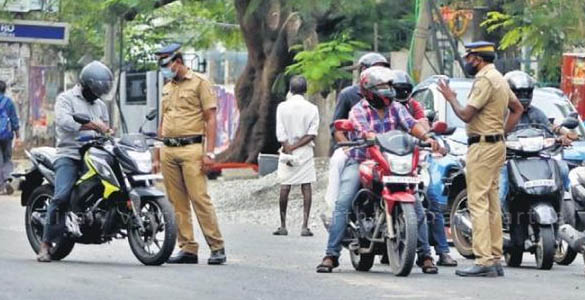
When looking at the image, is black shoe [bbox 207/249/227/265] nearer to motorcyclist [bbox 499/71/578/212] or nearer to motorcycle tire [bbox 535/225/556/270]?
motorcyclist [bbox 499/71/578/212]

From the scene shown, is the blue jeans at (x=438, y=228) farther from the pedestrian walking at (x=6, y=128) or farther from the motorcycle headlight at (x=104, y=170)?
the pedestrian walking at (x=6, y=128)

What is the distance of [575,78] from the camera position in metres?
23.6

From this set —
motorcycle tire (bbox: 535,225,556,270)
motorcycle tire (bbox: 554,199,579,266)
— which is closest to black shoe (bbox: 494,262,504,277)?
motorcycle tire (bbox: 535,225,556,270)

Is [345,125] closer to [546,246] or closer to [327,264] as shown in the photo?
[327,264]

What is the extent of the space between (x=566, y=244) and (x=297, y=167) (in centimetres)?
498

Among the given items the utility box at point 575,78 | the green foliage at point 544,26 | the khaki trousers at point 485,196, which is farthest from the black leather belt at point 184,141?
the utility box at point 575,78

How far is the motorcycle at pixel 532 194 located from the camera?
13711 mm

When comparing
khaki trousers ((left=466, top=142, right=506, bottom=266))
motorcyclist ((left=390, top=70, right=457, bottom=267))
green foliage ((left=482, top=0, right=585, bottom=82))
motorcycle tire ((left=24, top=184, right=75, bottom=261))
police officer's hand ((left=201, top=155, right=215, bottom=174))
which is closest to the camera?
khaki trousers ((left=466, top=142, right=506, bottom=266))

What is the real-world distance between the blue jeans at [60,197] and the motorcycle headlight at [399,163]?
111 inches

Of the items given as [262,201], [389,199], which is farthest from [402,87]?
[262,201]

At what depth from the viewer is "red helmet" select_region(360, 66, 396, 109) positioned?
12742 mm

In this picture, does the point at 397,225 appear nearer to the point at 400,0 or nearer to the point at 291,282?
the point at 291,282

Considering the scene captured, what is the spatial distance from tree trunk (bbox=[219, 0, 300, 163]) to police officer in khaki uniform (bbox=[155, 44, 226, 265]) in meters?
14.0

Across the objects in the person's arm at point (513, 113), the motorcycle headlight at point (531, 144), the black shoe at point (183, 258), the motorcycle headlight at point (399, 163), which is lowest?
the black shoe at point (183, 258)
